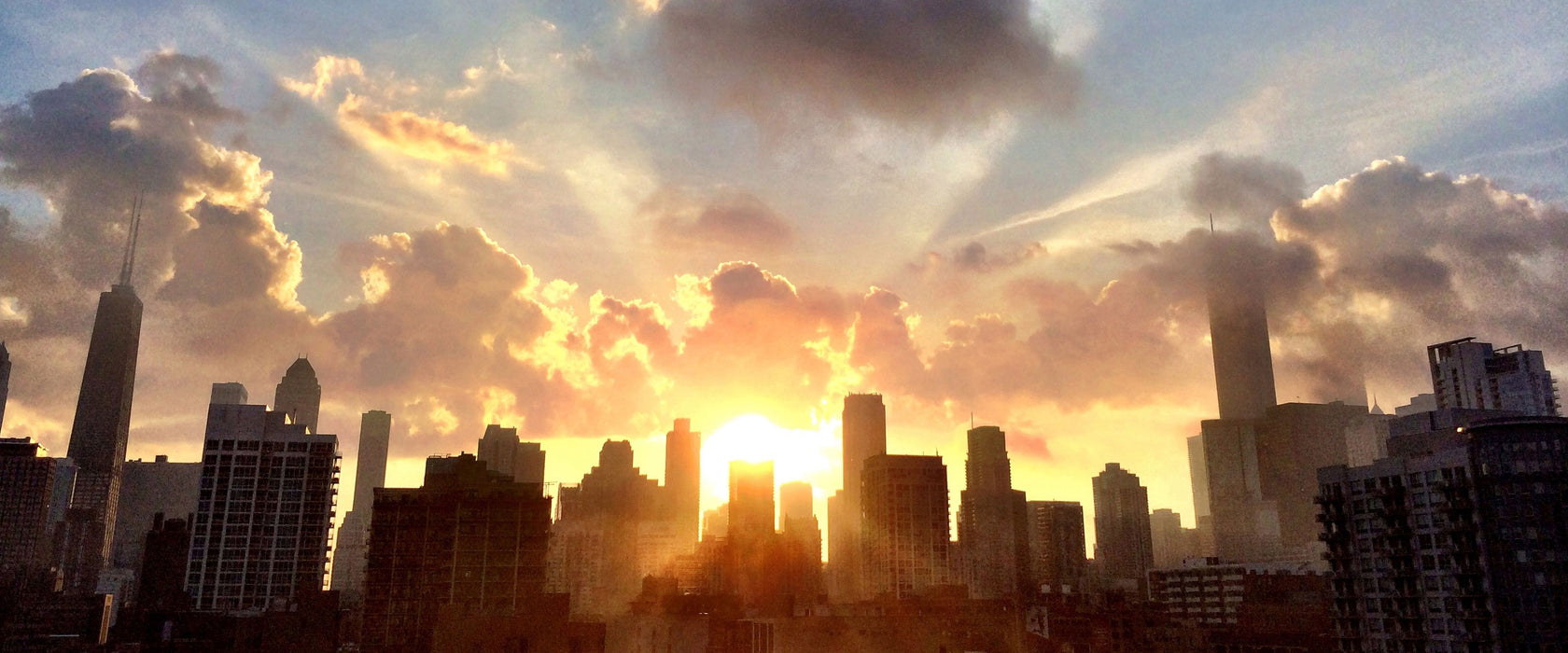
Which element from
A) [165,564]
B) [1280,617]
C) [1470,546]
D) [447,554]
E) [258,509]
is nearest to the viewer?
[1470,546]

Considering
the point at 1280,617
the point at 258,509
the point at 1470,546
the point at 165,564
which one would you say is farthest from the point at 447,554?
the point at 1280,617

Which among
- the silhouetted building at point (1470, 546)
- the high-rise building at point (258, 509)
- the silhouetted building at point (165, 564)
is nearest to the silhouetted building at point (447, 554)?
the high-rise building at point (258, 509)

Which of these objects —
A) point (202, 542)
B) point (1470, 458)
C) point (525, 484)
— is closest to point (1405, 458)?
point (1470, 458)

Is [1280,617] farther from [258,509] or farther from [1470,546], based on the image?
[258,509]

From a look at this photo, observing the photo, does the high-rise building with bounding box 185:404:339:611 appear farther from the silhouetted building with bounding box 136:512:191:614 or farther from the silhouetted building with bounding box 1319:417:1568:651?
the silhouetted building with bounding box 1319:417:1568:651

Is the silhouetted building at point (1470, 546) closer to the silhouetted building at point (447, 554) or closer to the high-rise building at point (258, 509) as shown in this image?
the silhouetted building at point (447, 554)

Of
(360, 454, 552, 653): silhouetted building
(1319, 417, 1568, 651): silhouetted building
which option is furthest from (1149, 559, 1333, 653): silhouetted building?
(360, 454, 552, 653): silhouetted building
